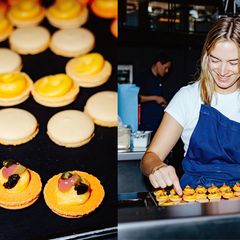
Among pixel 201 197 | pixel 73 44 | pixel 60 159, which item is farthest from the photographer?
pixel 73 44

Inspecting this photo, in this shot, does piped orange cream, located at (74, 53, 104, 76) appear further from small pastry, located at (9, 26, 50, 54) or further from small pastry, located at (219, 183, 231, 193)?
small pastry, located at (219, 183, 231, 193)

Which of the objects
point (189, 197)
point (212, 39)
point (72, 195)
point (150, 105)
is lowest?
point (150, 105)

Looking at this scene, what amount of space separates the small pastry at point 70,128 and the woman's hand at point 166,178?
653mm

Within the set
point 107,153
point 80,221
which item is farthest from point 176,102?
point 80,221

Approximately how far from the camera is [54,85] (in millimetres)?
1718

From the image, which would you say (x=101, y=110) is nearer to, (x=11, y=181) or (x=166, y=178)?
(x=11, y=181)

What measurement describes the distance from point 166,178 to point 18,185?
66 centimetres

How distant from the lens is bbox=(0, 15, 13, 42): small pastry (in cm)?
185

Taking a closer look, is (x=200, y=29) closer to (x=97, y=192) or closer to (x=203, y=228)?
(x=97, y=192)

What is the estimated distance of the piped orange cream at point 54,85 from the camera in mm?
1674

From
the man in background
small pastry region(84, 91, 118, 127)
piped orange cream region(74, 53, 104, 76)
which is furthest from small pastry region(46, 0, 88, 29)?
the man in background

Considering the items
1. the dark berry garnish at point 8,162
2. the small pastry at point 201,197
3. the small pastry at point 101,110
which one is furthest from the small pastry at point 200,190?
the dark berry garnish at point 8,162

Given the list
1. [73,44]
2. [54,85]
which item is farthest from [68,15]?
[54,85]

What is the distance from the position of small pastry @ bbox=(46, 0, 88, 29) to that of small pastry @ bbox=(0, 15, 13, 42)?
214mm
